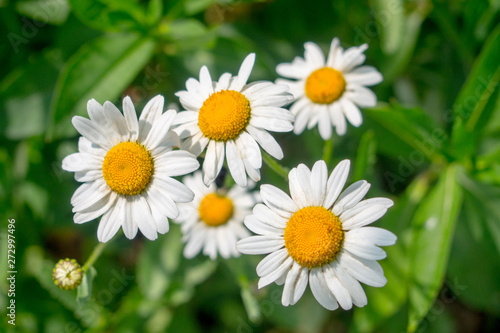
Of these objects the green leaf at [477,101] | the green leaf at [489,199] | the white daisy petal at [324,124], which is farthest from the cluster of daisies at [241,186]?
the green leaf at [489,199]

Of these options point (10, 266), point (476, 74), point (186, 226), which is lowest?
point (10, 266)

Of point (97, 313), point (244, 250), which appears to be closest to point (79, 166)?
point (244, 250)

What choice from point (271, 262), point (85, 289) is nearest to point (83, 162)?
point (85, 289)

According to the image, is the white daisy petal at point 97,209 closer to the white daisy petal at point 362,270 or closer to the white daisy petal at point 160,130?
the white daisy petal at point 160,130

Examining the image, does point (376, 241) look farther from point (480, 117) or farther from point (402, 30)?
point (402, 30)

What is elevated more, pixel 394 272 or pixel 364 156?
pixel 364 156

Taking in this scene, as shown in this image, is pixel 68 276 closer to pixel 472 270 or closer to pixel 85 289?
pixel 85 289

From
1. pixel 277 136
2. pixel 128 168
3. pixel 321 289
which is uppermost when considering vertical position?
pixel 128 168
